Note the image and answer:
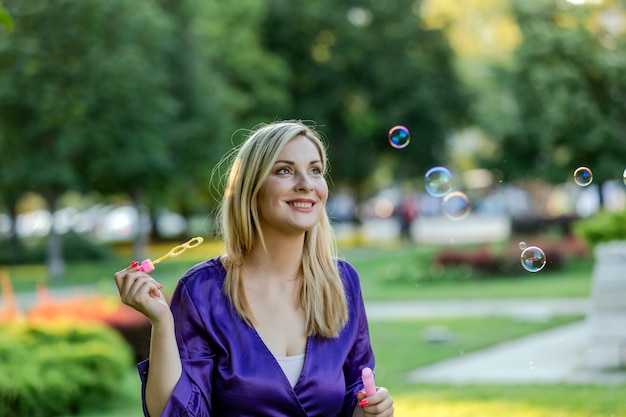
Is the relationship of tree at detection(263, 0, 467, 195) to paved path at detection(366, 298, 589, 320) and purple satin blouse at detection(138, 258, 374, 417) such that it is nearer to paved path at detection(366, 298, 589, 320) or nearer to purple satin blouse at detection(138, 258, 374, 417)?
paved path at detection(366, 298, 589, 320)

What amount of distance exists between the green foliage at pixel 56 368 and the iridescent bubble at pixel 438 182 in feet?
9.83

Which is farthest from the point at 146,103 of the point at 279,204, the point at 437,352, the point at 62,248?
the point at 279,204

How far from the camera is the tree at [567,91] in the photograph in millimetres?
25688

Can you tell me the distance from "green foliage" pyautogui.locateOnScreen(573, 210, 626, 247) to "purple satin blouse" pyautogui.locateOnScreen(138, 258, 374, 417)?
14128 mm

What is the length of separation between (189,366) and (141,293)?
289 millimetres

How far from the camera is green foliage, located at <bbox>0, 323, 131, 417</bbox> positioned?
744 cm

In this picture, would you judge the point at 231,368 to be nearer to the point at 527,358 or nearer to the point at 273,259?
the point at 273,259

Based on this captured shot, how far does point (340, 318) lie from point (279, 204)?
421 millimetres

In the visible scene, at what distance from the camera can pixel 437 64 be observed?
121 feet

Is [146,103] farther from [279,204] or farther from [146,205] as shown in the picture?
[279,204]

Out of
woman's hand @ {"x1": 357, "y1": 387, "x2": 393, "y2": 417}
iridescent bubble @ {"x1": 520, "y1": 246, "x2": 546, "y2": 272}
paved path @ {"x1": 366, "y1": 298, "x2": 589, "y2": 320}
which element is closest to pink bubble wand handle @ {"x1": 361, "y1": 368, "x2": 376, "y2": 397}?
woman's hand @ {"x1": 357, "y1": 387, "x2": 393, "y2": 417}

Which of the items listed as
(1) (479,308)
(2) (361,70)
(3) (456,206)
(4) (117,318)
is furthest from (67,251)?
(3) (456,206)

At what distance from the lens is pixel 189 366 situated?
310 centimetres

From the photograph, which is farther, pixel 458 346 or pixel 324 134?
pixel 324 134
